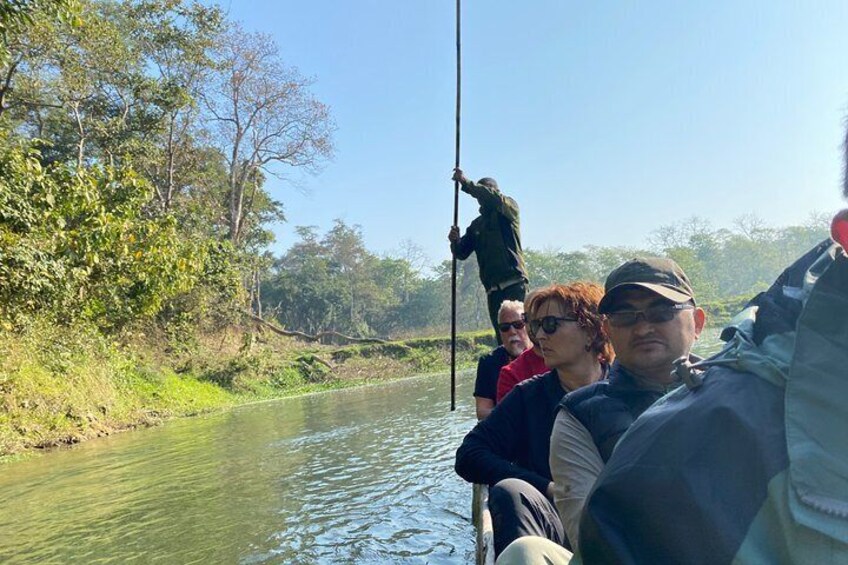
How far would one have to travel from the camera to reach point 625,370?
150cm

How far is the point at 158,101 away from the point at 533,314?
1885cm

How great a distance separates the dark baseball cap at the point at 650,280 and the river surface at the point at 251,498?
2810 mm

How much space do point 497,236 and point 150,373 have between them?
13962 mm

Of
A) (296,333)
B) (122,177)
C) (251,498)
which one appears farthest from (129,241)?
(296,333)

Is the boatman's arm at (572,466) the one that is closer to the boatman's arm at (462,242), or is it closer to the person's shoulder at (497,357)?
the person's shoulder at (497,357)

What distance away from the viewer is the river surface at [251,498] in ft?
14.5

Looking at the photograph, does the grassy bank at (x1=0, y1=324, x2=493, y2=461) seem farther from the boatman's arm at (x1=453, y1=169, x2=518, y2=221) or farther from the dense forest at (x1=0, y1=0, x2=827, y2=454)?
the boatman's arm at (x1=453, y1=169, x2=518, y2=221)

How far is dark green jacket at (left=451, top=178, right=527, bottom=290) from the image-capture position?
15.8ft

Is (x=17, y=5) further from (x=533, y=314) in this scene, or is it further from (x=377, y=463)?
(x=377, y=463)

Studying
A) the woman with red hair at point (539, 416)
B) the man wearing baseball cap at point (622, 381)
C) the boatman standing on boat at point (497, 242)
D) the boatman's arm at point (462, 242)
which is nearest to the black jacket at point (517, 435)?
the woman with red hair at point (539, 416)

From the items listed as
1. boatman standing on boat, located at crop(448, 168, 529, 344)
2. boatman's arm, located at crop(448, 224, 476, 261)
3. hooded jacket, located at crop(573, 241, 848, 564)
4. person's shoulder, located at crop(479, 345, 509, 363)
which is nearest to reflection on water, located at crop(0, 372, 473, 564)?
person's shoulder, located at crop(479, 345, 509, 363)

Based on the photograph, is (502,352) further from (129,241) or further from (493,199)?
(129,241)

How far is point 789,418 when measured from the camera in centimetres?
59

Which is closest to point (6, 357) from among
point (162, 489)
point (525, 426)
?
point (162, 489)
